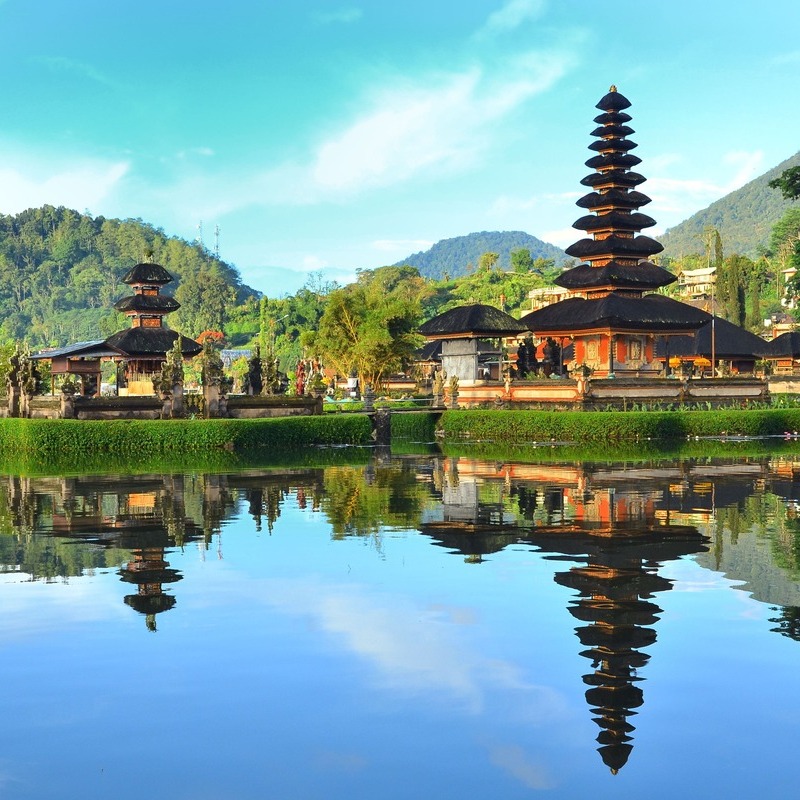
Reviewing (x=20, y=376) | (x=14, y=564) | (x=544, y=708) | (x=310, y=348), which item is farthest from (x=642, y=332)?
(x=544, y=708)

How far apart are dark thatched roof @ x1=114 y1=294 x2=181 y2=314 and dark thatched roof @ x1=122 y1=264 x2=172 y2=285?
3.41 feet

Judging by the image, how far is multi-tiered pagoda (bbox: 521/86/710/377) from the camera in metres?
59.9

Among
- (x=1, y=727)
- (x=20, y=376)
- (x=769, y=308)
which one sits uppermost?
(x=769, y=308)

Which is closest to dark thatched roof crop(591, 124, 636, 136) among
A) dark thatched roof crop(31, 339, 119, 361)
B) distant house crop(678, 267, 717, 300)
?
dark thatched roof crop(31, 339, 119, 361)

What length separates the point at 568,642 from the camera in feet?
37.4

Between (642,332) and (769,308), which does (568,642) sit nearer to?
(642,332)

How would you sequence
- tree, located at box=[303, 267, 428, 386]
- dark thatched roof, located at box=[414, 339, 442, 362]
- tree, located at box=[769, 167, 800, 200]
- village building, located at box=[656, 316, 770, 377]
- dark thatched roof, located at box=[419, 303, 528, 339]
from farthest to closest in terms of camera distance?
dark thatched roof, located at box=[414, 339, 442, 362]
village building, located at box=[656, 316, 770, 377]
tree, located at box=[303, 267, 428, 386]
dark thatched roof, located at box=[419, 303, 528, 339]
tree, located at box=[769, 167, 800, 200]

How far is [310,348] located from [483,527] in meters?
59.0

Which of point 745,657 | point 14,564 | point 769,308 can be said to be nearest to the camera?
point 745,657

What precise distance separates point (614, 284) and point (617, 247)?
281 centimetres

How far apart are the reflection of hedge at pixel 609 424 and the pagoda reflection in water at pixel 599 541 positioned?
1394cm

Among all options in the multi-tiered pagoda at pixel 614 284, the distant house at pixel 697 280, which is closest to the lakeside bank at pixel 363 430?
the multi-tiered pagoda at pixel 614 284

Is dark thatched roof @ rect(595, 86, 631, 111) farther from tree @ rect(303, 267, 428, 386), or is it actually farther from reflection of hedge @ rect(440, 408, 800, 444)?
reflection of hedge @ rect(440, 408, 800, 444)

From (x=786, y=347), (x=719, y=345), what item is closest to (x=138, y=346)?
(x=719, y=345)
